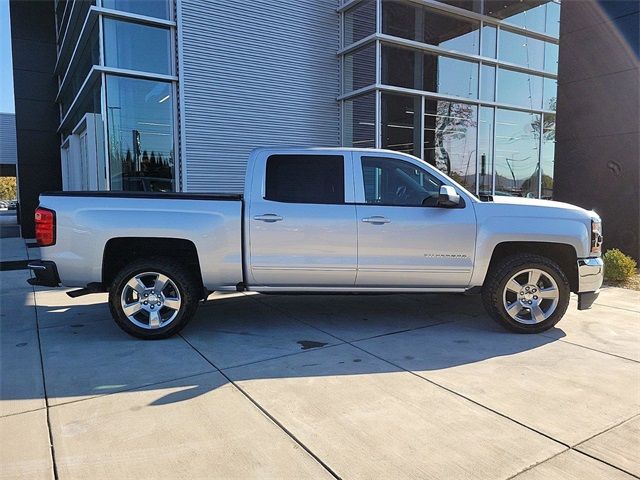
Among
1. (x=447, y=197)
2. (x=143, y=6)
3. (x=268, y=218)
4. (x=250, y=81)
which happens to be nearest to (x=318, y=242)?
(x=268, y=218)

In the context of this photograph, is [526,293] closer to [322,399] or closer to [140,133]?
[322,399]

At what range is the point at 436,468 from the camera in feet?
9.16

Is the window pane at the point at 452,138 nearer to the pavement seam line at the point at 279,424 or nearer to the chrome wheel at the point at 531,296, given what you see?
the chrome wheel at the point at 531,296

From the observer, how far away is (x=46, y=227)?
4.88 m

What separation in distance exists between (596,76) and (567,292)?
22.6ft

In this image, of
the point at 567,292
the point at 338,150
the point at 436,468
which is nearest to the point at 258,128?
the point at 338,150

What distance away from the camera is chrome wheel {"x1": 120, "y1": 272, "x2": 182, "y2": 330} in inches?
199

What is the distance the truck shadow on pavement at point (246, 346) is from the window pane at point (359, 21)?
25.8ft

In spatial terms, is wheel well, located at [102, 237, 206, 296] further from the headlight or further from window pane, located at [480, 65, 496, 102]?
window pane, located at [480, 65, 496, 102]

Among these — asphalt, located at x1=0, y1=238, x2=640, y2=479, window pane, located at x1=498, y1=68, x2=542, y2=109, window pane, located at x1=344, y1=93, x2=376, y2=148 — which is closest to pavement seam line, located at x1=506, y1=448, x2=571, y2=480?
asphalt, located at x1=0, y1=238, x2=640, y2=479

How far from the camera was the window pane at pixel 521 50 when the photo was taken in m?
13.7

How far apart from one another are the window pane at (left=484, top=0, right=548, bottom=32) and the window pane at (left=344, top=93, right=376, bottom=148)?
446 cm

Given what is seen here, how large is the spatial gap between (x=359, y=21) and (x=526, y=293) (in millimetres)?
9171

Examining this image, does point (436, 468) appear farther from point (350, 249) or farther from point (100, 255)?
point (100, 255)
